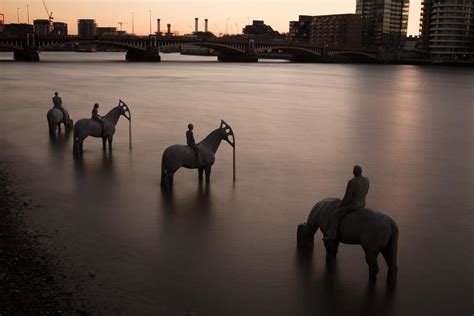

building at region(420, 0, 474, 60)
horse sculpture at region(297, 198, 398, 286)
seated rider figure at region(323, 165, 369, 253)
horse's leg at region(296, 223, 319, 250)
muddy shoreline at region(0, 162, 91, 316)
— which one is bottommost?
muddy shoreline at region(0, 162, 91, 316)

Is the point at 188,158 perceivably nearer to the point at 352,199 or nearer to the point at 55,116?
the point at 352,199

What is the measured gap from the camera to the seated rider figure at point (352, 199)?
722 centimetres

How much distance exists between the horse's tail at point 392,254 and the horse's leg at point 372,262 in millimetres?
158

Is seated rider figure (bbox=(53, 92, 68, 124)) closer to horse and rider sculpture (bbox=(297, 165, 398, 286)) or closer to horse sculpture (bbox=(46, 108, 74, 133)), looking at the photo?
horse sculpture (bbox=(46, 108, 74, 133))

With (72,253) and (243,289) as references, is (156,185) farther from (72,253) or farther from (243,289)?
(243,289)

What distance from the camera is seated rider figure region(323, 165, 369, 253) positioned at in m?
7.22

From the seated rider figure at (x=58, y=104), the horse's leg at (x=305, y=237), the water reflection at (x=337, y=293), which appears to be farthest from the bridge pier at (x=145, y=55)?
the water reflection at (x=337, y=293)

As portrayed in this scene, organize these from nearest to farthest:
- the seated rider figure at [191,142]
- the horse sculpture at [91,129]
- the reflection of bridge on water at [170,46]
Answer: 1. the seated rider figure at [191,142]
2. the horse sculpture at [91,129]
3. the reflection of bridge on water at [170,46]

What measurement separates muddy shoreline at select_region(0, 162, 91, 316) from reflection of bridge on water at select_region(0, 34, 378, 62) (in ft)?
306

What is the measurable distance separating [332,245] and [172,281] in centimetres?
226

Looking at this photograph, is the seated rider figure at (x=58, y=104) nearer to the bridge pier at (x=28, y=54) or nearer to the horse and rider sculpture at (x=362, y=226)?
the horse and rider sculpture at (x=362, y=226)

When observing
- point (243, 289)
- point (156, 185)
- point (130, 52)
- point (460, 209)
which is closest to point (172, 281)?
point (243, 289)

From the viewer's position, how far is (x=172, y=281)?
24.7 feet

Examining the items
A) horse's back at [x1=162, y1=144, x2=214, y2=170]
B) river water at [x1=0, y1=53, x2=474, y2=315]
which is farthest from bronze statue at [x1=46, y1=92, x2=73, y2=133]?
horse's back at [x1=162, y1=144, x2=214, y2=170]
